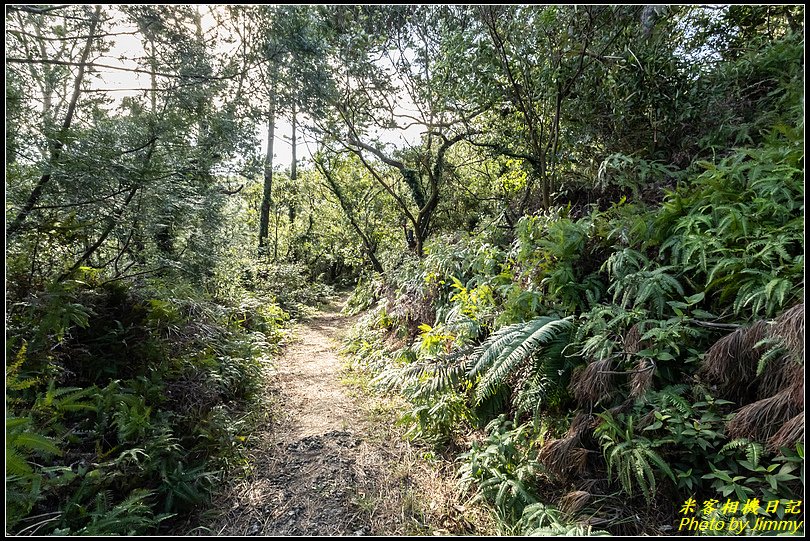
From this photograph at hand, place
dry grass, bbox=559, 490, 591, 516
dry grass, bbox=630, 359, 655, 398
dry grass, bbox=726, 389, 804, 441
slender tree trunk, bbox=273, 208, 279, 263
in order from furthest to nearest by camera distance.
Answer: slender tree trunk, bbox=273, 208, 279, 263
dry grass, bbox=630, 359, 655, 398
dry grass, bbox=559, 490, 591, 516
dry grass, bbox=726, 389, 804, 441

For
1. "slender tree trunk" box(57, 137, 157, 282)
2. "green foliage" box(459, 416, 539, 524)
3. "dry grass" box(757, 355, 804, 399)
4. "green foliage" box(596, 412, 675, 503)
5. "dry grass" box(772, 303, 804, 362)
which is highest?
"slender tree trunk" box(57, 137, 157, 282)

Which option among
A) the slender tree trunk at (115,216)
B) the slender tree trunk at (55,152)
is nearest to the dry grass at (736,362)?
the slender tree trunk at (115,216)

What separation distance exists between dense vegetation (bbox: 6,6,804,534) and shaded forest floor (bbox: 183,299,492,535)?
0.23 meters

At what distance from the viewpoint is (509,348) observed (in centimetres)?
268

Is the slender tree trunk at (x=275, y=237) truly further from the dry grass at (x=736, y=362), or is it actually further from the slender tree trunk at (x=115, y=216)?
the dry grass at (x=736, y=362)

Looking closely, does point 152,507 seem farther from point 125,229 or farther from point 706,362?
point 706,362

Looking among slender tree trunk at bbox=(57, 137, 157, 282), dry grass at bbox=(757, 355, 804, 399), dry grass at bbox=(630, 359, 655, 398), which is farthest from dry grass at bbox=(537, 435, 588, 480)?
slender tree trunk at bbox=(57, 137, 157, 282)

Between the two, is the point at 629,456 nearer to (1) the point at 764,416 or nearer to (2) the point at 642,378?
(2) the point at 642,378

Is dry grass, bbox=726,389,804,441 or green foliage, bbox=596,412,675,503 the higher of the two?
dry grass, bbox=726,389,804,441

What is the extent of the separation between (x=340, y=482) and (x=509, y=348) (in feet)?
5.59

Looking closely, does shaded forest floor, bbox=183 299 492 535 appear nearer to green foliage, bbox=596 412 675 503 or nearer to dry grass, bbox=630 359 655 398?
green foliage, bbox=596 412 675 503

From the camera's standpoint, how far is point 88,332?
9.98 ft

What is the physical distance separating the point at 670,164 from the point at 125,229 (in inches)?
222

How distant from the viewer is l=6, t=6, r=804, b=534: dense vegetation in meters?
2.05
